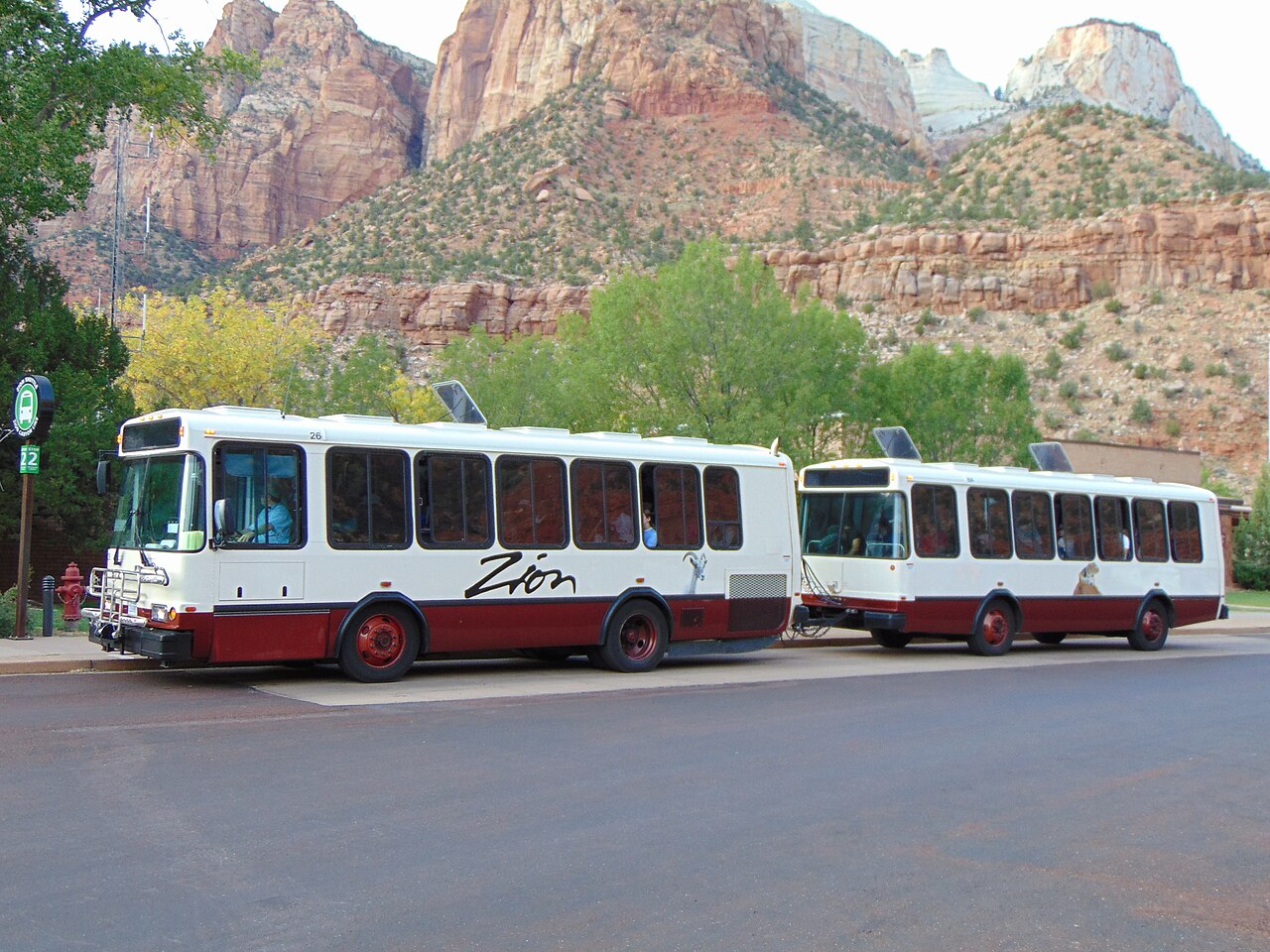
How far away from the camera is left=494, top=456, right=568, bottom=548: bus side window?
48.2ft

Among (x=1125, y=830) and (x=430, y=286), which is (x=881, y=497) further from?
(x=430, y=286)

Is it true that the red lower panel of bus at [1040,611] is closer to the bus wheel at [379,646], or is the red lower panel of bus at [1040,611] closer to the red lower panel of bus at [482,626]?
the red lower panel of bus at [482,626]

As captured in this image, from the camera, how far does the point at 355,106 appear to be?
125 m

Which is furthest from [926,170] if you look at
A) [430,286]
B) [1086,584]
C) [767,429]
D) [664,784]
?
[664,784]

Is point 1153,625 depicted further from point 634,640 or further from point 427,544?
point 427,544

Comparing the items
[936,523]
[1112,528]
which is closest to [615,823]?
[936,523]

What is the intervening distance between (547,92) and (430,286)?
3864cm

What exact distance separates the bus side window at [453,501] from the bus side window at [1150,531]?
13.0m

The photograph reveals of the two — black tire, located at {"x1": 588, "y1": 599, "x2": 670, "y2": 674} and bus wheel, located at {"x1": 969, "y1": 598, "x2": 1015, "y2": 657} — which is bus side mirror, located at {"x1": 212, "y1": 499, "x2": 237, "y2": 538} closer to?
black tire, located at {"x1": 588, "y1": 599, "x2": 670, "y2": 674}

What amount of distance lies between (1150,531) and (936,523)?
5.75 meters

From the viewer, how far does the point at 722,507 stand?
16766 millimetres

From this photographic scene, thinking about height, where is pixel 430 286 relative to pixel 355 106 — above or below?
below

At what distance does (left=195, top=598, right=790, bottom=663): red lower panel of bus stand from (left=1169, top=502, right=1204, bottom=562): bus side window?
9483 mm

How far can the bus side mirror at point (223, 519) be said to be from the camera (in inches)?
488
